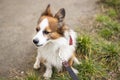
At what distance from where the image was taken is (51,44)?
12.2 feet

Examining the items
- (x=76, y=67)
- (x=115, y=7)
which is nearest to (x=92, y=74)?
(x=76, y=67)

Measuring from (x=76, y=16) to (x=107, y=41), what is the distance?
0.93 meters

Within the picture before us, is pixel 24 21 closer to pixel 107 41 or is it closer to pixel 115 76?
pixel 107 41

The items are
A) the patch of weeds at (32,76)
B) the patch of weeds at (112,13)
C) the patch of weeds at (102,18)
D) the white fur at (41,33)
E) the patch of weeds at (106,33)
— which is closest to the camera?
the white fur at (41,33)

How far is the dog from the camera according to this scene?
11.4ft

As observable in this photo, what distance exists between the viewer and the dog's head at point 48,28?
3.47 metres

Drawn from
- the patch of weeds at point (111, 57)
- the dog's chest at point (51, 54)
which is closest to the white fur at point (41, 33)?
the dog's chest at point (51, 54)

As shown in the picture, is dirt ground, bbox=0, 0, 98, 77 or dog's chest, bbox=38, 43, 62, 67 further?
dirt ground, bbox=0, 0, 98, 77

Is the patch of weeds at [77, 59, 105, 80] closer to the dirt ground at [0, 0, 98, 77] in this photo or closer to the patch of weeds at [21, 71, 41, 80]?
the patch of weeds at [21, 71, 41, 80]

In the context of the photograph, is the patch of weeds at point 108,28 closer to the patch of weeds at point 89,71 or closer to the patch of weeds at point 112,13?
the patch of weeds at point 112,13

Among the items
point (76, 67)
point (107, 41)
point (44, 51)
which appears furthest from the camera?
point (107, 41)

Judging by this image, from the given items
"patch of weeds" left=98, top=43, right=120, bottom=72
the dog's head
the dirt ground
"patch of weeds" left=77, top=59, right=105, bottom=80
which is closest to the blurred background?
the dirt ground

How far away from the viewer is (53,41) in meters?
3.62

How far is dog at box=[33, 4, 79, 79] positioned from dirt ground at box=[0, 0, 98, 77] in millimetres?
343
